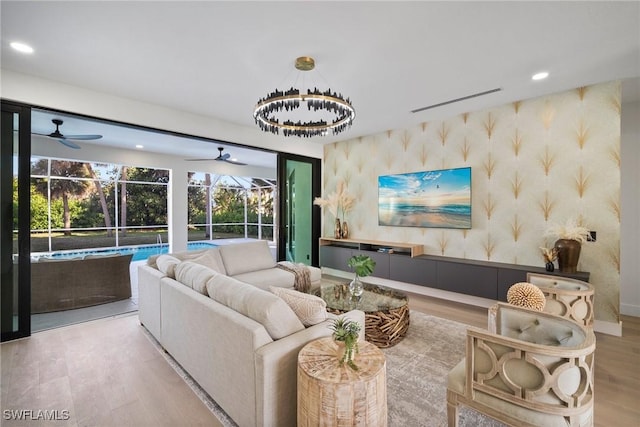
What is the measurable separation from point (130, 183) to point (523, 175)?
31.8 feet

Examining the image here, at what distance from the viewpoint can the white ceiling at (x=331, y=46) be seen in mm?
2062

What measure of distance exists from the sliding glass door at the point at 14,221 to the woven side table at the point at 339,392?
11.3ft

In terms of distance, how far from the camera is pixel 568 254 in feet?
10.6

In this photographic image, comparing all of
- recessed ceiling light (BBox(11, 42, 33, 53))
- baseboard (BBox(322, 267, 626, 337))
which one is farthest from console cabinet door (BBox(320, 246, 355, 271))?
recessed ceiling light (BBox(11, 42, 33, 53))

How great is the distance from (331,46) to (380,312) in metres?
2.50

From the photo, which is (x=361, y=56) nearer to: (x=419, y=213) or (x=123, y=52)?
(x=123, y=52)

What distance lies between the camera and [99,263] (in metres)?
4.03

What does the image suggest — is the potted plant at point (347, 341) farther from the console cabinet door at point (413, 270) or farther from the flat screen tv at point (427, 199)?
the flat screen tv at point (427, 199)

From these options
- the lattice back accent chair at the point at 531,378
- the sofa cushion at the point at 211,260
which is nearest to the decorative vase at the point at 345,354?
the lattice back accent chair at the point at 531,378

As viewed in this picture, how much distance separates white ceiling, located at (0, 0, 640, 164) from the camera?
2062mm

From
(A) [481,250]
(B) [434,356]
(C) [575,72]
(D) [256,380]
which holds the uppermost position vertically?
(C) [575,72]

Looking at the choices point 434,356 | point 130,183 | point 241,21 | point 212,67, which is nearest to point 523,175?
point 434,356

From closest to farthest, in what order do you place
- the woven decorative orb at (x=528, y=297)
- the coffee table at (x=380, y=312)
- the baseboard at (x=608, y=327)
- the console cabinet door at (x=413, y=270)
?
1. the woven decorative orb at (x=528, y=297)
2. the coffee table at (x=380, y=312)
3. the baseboard at (x=608, y=327)
4. the console cabinet door at (x=413, y=270)

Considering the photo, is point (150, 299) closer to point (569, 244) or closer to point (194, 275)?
point (194, 275)
